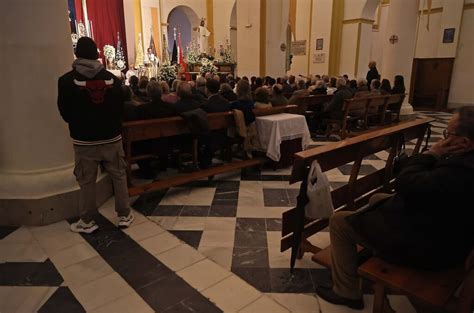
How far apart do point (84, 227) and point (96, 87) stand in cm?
128

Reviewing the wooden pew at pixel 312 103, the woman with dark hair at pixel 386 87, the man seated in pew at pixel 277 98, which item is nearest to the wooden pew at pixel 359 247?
the man seated in pew at pixel 277 98

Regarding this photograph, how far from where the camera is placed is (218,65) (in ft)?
41.3

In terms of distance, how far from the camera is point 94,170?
319cm

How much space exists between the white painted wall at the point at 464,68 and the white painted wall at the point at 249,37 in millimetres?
6366

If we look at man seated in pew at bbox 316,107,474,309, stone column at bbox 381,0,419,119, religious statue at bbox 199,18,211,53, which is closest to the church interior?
man seated in pew at bbox 316,107,474,309

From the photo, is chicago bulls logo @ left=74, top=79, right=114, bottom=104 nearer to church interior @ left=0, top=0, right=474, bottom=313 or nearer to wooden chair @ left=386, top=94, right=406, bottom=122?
church interior @ left=0, top=0, right=474, bottom=313

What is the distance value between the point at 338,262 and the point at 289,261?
714mm

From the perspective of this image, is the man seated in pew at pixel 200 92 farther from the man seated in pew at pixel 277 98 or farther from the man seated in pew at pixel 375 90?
the man seated in pew at pixel 375 90

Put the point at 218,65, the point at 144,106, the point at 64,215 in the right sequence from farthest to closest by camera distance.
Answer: the point at 218,65 < the point at 144,106 < the point at 64,215

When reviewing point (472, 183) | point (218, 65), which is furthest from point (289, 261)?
point (218, 65)

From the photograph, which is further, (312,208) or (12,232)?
(12,232)

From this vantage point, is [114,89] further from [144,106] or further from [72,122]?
[144,106]

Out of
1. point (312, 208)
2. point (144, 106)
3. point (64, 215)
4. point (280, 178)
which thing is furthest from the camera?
point (280, 178)

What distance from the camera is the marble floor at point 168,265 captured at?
2297 millimetres
